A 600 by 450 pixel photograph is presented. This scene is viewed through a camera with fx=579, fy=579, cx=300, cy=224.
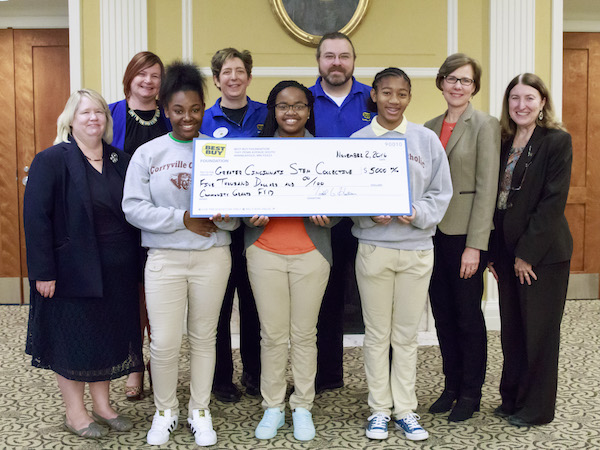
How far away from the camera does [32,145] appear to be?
4770mm

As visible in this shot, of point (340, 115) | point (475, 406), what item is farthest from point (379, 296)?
point (340, 115)

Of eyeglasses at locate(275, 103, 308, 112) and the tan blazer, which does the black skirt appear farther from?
the tan blazer

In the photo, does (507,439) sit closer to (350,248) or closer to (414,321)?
(414,321)

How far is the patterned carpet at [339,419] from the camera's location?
2.35m

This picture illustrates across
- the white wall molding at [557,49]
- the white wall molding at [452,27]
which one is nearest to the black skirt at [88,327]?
the white wall molding at [452,27]

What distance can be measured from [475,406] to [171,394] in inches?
52.3

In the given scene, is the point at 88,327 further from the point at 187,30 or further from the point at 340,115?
the point at 187,30

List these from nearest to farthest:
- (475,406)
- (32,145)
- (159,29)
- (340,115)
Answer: (475,406)
(340,115)
(159,29)
(32,145)

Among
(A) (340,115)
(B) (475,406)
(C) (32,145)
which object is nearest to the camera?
(B) (475,406)

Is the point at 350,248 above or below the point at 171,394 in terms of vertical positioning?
above

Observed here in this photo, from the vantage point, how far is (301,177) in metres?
2.31

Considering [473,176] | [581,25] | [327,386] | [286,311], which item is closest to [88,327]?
[286,311]

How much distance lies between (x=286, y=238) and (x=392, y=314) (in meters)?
0.55

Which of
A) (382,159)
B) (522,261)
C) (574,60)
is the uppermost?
(574,60)
